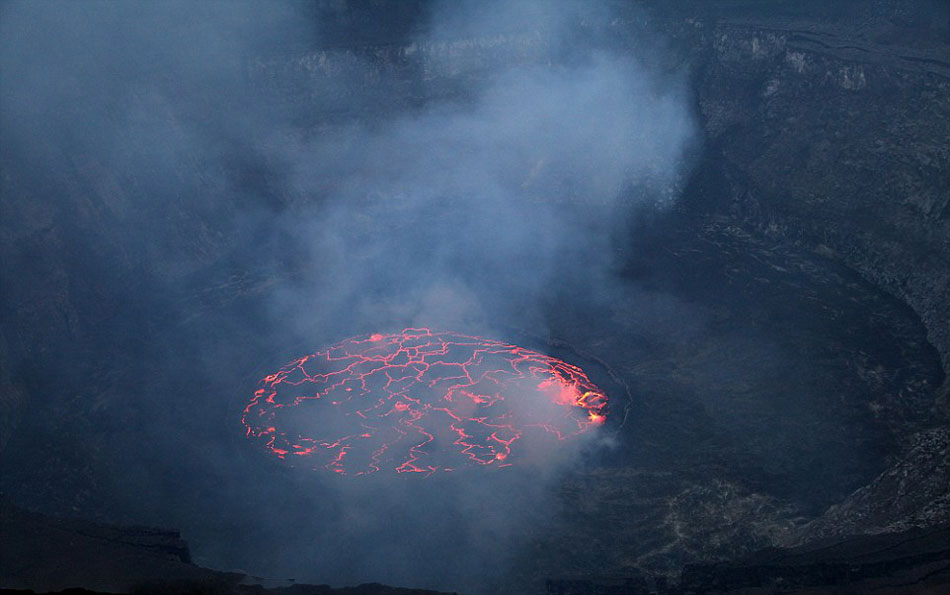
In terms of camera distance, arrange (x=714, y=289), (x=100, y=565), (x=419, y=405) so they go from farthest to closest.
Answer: (x=714, y=289)
(x=419, y=405)
(x=100, y=565)

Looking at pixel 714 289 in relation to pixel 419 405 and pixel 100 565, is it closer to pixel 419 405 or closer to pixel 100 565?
pixel 419 405

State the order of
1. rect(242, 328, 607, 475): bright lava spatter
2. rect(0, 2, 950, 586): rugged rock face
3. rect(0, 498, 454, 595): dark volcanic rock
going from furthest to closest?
rect(242, 328, 607, 475): bright lava spatter, rect(0, 2, 950, 586): rugged rock face, rect(0, 498, 454, 595): dark volcanic rock

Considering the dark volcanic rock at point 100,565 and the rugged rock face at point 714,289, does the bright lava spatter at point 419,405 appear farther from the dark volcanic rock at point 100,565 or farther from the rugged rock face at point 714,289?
the dark volcanic rock at point 100,565

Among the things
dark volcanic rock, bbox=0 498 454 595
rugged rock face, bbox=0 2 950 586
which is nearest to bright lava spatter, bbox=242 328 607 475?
rugged rock face, bbox=0 2 950 586

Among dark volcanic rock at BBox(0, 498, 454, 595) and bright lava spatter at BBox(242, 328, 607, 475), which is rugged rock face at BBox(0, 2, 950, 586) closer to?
bright lava spatter at BBox(242, 328, 607, 475)

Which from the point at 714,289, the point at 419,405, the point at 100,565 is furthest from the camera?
the point at 714,289

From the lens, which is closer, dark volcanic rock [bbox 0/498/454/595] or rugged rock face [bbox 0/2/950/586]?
dark volcanic rock [bbox 0/498/454/595]

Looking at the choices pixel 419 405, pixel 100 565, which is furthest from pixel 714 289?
pixel 100 565

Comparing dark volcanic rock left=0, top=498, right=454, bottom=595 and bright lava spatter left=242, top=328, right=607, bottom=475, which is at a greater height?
bright lava spatter left=242, top=328, right=607, bottom=475

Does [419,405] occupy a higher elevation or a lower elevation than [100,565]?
higher

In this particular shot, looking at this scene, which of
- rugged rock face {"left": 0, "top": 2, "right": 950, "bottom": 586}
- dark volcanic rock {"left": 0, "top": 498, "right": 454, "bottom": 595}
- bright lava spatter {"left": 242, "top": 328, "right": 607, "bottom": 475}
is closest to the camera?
dark volcanic rock {"left": 0, "top": 498, "right": 454, "bottom": 595}

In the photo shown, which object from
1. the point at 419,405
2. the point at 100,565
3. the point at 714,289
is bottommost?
the point at 100,565
